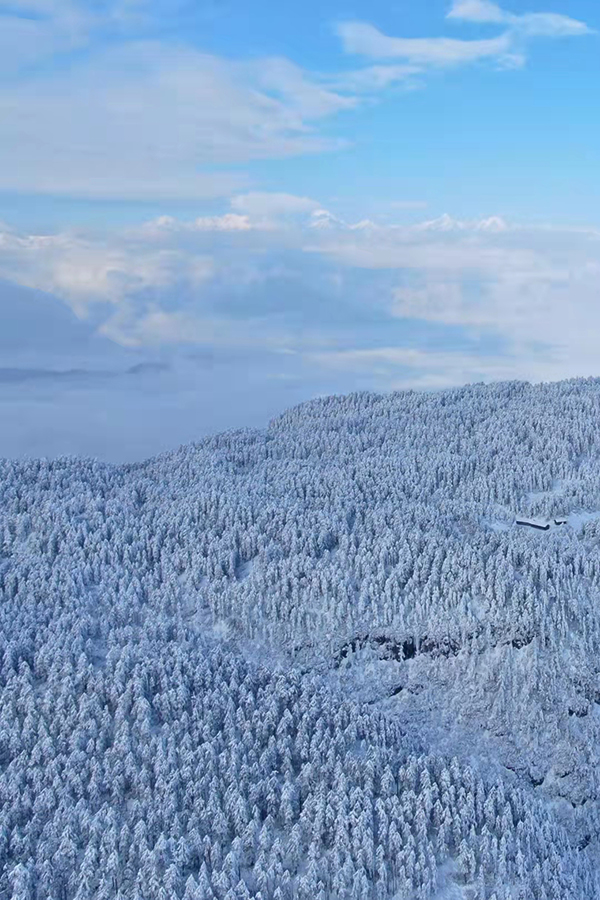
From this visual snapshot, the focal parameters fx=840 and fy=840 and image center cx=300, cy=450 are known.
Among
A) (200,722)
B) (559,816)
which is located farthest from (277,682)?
(559,816)

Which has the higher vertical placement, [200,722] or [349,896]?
[200,722]

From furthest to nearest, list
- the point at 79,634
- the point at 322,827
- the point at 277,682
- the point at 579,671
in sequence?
1. the point at 579,671
2. the point at 79,634
3. the point at 277,682
4. the point at 322,827

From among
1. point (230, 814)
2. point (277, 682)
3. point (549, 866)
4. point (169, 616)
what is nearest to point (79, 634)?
point (169, 616)

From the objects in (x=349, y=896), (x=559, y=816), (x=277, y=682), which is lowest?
(x=559, y=816)

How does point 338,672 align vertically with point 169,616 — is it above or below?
below

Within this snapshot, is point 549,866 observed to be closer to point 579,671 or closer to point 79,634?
point 579,671

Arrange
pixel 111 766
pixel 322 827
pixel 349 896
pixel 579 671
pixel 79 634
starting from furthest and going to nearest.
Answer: pixel 579 671 < pixel 79 634 < pixel 111 766 < pixel 322 827 < pixel 349 896

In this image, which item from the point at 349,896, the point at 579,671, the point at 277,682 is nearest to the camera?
the point at 349,896

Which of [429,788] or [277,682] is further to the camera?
[277,682]

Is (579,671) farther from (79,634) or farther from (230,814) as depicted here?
(79,634)
